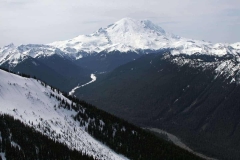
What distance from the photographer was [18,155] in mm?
86875

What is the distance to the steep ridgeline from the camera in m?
109

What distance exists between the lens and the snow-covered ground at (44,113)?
132500mm

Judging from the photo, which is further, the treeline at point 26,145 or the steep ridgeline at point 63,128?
the steep ridgeline at point 63,128

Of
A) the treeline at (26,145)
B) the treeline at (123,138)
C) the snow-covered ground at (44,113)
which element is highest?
the treeline at (26,145)

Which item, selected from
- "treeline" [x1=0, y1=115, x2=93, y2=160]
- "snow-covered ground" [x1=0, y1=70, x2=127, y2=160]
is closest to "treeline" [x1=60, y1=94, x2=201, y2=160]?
"snow-covered ground" [x1=0, y1=70, x2=127, y2=160]

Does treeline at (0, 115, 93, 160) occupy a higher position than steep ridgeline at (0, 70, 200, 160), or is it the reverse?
treeline at (0, 115, 93, 160)

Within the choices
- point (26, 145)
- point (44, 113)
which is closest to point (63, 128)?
point (44, 113)

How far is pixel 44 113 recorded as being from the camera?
153 m

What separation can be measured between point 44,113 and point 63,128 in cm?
1334

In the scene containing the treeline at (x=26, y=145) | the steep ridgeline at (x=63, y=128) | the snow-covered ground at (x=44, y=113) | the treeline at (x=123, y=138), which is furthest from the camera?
the treeline at (x=123, y=138)

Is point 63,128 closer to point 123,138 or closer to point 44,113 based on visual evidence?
point 44,113

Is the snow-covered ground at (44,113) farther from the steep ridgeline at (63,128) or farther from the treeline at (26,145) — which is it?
the treeline at (26,145)

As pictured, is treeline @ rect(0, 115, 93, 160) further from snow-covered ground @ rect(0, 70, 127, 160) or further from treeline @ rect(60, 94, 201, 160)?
treeline @ rect(60, 94, 201, 160)

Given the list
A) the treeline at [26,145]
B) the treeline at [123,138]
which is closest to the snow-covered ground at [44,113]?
the treeline at [123,138]
